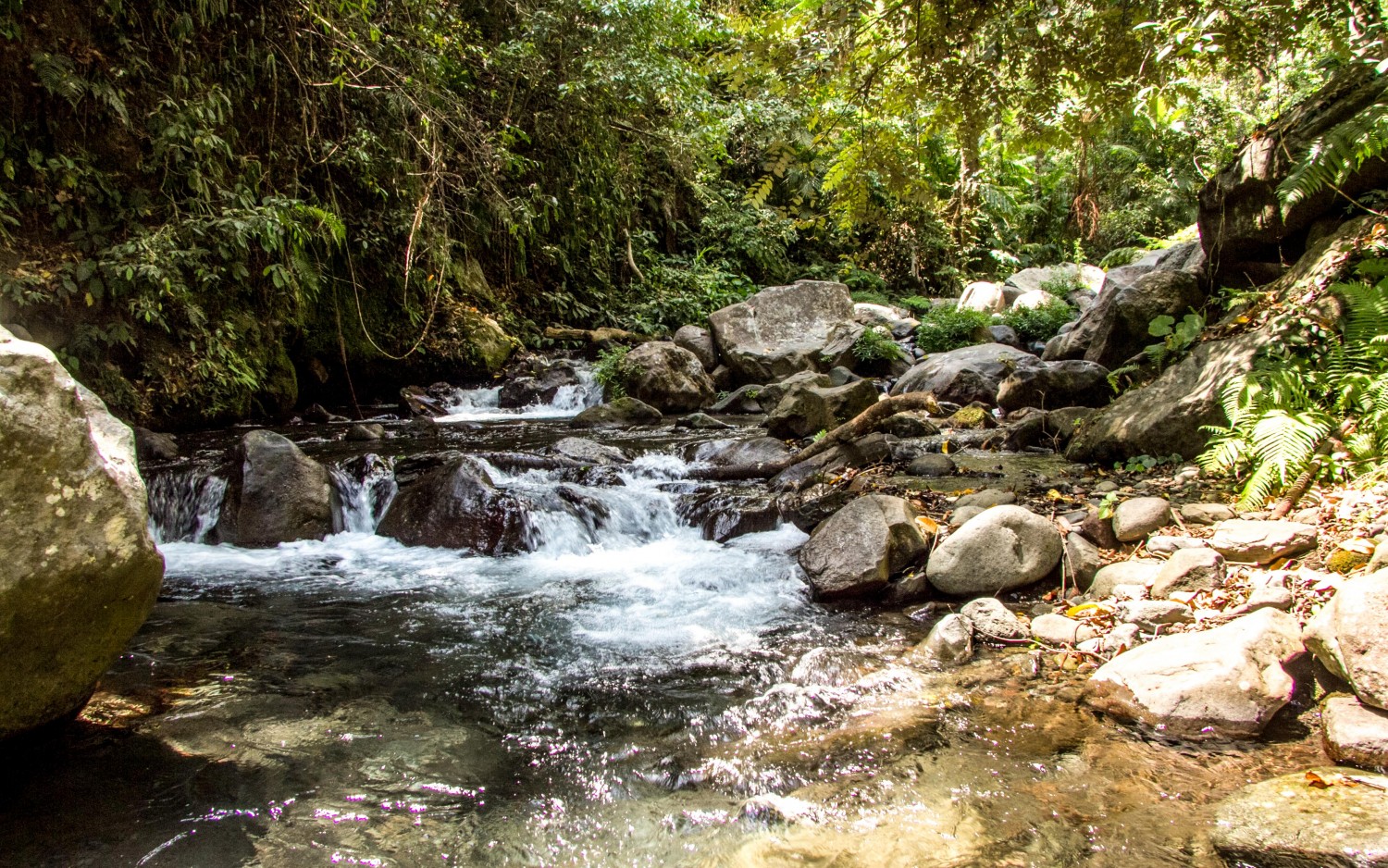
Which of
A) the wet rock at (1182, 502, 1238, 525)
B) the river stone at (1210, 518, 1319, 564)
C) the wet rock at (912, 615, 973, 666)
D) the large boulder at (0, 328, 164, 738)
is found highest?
the large boulder at (0, 328, 164, 738)

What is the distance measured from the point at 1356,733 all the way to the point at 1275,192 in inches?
197

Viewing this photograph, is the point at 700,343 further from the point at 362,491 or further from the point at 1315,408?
the point at 1315,408

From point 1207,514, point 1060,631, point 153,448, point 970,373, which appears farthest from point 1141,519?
point 153,448

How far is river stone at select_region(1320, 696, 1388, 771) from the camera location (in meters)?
2.24

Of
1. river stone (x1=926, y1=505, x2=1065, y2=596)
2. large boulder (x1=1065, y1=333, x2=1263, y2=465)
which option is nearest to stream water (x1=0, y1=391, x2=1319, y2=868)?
river stone (x1=926, y1=505, x2=1065, y2=596)

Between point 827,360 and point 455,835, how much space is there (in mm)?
11040

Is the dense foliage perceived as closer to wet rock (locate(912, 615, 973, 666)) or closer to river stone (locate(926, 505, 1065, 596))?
river stone (locate(926, 505, 1065, 596))

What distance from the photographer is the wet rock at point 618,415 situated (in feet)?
31.8

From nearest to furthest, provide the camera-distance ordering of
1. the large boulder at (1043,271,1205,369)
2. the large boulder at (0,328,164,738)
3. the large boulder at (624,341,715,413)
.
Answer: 1. the large boulder at (0,328,164,738)
2. the large boulder at (1043,271,1205,369)
3. the large boulder at (624,341,715,413)

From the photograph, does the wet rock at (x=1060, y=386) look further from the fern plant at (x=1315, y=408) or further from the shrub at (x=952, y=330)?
the shrub at (x=952, y=330)

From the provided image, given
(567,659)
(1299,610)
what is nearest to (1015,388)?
(1299,610)

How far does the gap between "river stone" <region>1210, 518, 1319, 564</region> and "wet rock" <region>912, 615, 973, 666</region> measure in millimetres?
1386

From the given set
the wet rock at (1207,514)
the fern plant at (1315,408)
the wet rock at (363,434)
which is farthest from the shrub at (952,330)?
the wet rock at (363,434)

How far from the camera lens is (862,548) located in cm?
439
